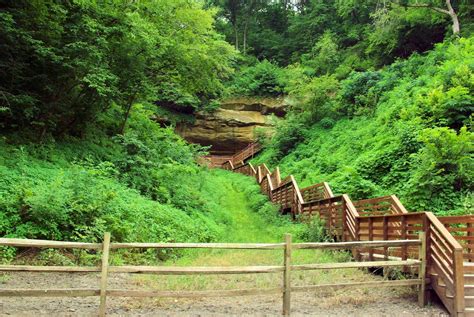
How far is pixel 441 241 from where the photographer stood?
5664mm

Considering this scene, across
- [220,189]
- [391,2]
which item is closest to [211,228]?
[220,189]

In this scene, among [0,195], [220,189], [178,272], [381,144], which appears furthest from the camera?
[220,189]

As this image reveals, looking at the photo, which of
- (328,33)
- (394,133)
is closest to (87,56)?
(394,133)

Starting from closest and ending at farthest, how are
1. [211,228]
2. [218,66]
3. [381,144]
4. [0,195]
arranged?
[0,195] < [211,228] < [381,144] < [218,66]

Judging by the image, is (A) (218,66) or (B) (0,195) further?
(A) (218,66)

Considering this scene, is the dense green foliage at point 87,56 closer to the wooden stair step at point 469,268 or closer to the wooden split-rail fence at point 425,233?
the wooden split-rail fence at point 425,233

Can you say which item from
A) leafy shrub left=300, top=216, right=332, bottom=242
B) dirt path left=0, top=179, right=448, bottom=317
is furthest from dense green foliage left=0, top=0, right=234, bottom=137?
leafy shrub left=300, top=216, right=332, bottom=242

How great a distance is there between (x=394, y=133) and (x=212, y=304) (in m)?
11.7

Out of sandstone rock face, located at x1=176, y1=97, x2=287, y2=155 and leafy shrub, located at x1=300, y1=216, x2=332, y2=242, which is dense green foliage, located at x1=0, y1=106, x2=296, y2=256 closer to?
leafy shrub, located at x1=300, y1=216, x2=332, y2=242

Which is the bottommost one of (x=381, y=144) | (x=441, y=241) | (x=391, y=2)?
(x=441, y=241)

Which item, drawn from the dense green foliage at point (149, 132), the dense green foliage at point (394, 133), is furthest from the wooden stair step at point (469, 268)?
the dense green foliage at point (149, 132)

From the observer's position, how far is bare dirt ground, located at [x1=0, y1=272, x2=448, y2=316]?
5074 millimetres

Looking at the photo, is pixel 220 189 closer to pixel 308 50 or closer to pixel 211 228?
pixel 211 228

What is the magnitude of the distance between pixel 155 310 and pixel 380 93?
61.4 feet
